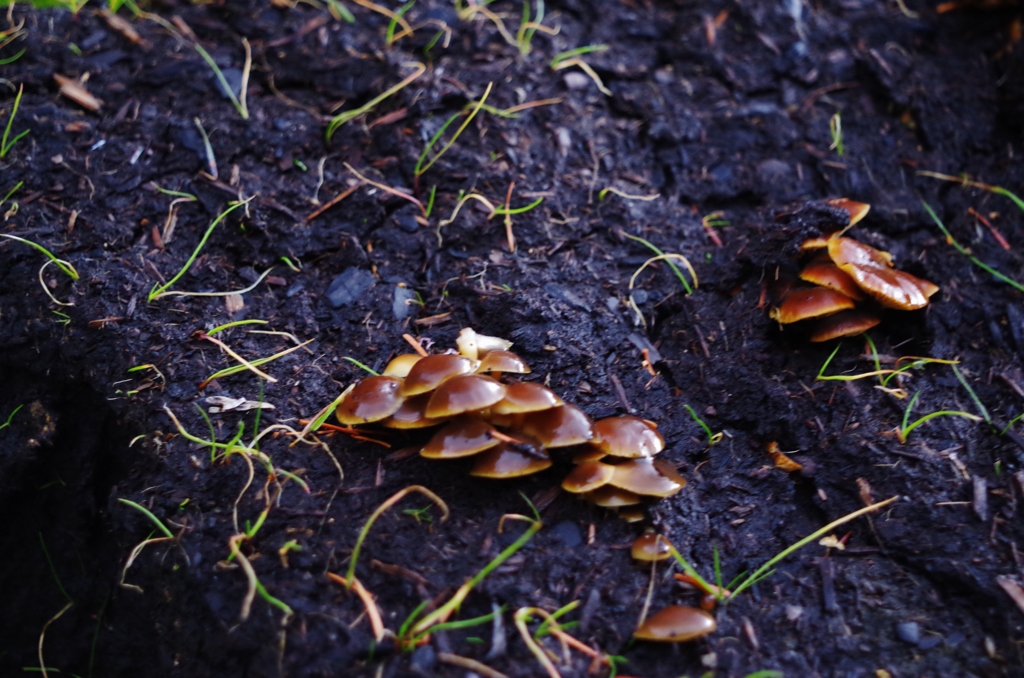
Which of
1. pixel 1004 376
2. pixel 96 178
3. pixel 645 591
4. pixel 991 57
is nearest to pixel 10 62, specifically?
pixel 96 178

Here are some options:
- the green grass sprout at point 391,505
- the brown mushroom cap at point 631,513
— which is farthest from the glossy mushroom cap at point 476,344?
the brown mushroom cap at point 631,513

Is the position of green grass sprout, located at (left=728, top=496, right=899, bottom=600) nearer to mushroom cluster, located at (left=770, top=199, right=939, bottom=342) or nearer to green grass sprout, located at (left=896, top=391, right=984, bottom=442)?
green grass sprout, located at (left=896, top=391, right=984, bottom=442)

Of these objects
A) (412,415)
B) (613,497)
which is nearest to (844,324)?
(613,497)

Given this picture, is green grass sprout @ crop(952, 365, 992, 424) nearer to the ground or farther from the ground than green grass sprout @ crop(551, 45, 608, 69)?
nearer to the ground

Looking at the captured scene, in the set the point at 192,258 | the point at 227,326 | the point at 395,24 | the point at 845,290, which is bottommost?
the point at 227,326

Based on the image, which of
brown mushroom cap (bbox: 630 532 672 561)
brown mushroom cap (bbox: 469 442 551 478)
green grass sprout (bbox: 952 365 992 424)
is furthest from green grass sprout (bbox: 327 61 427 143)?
green grass sprout (bbox: 952 365 992 424)

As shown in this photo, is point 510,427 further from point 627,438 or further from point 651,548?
point 651,548

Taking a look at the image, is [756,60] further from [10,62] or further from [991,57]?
[10,62]
